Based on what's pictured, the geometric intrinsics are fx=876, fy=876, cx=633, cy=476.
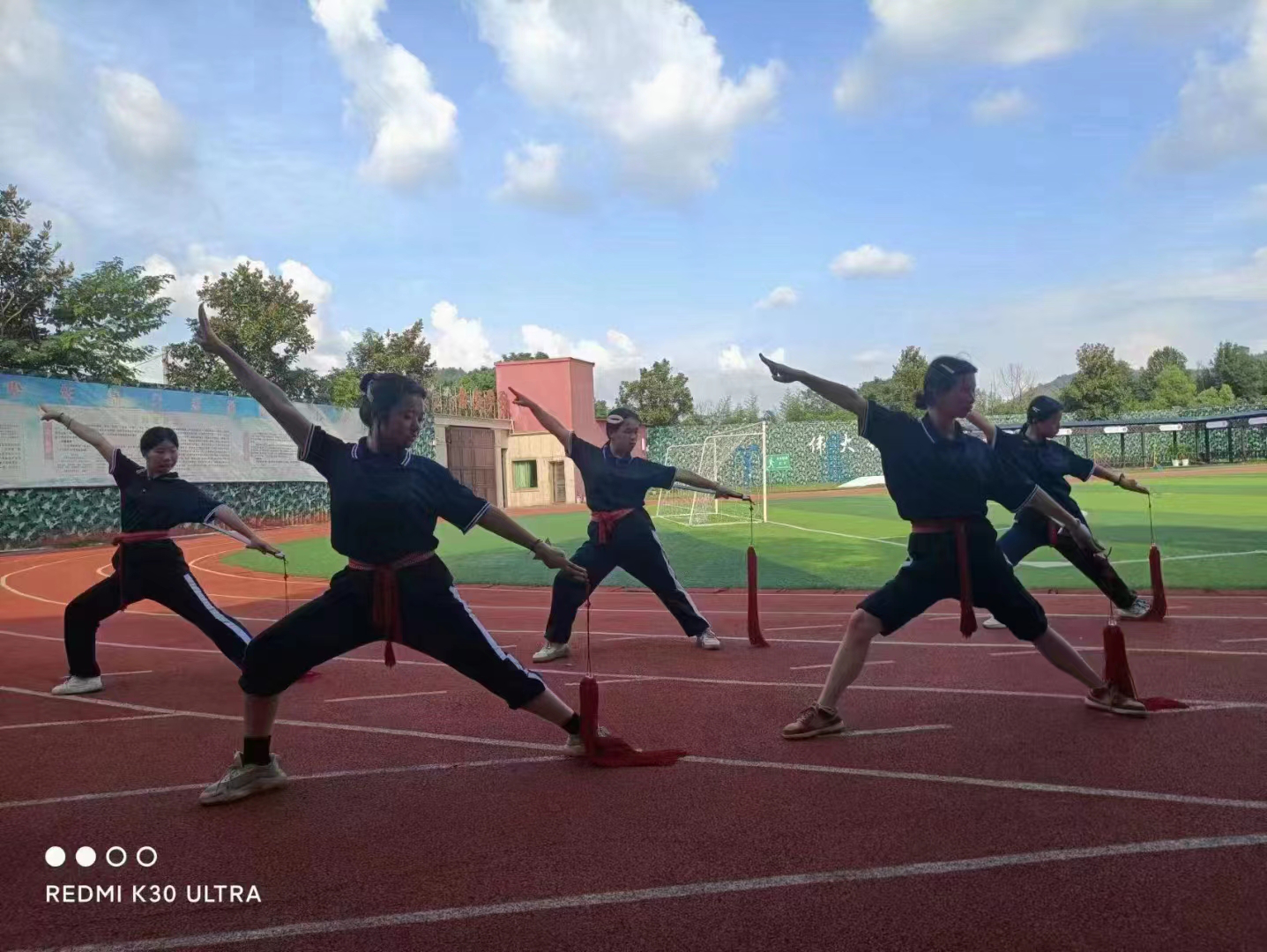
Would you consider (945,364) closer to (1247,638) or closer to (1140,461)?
(1247,638)

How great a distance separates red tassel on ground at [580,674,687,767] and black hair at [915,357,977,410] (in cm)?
233

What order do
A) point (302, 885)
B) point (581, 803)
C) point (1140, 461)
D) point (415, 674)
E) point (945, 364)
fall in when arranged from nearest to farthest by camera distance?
point (302, 885) → point (581, 803) → point (945, 364) → point (415, 674) → point (1140, 461)

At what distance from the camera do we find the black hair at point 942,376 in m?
4.78

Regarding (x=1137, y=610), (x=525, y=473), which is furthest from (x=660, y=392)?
(x=1137, y=610)

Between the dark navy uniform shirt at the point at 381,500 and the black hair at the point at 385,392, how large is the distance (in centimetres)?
19

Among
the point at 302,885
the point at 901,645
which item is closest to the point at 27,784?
the point at 302,885

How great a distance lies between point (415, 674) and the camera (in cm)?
706

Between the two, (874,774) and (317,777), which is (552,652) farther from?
(874,774)

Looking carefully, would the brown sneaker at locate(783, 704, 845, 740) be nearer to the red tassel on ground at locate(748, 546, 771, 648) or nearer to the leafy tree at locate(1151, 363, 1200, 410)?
the red tassel on ground at locate(748, 546, 771, 648)

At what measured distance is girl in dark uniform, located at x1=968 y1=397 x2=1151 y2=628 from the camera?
24.1ft

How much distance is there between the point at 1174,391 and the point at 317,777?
239 ft

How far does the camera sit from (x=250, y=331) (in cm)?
3212

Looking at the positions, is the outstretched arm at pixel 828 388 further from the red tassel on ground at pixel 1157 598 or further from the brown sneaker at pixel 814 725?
the red tassel on ground at pixel 1157 598

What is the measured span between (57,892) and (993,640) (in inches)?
265
